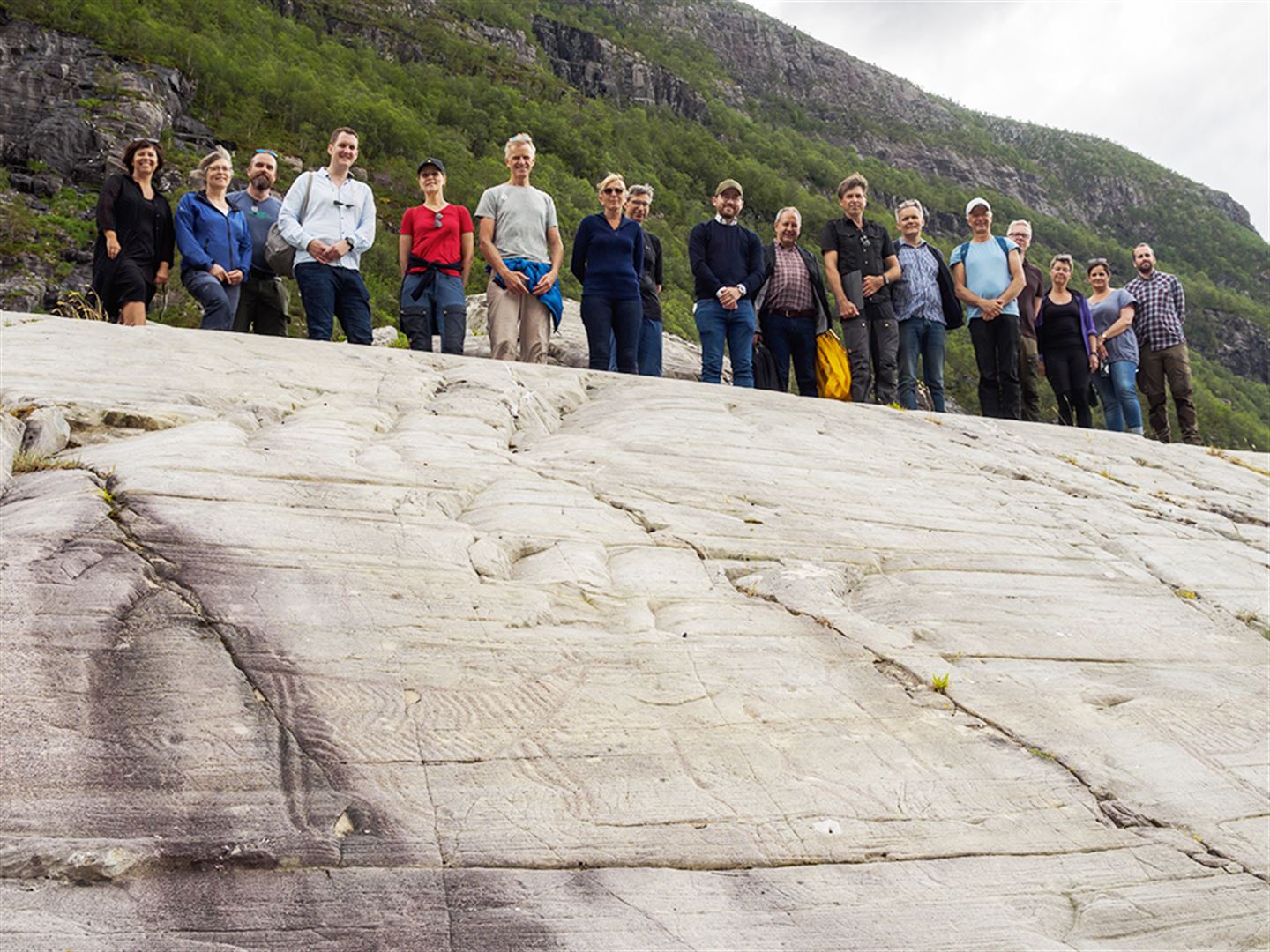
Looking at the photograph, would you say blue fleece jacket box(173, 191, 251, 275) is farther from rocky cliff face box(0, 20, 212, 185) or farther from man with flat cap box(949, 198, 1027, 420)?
rocky cliff face box(0, 20, 212, 185)

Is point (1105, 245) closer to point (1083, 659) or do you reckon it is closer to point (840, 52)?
point (840, 52)

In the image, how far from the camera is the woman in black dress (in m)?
7.46

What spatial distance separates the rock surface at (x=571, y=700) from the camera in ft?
8.27

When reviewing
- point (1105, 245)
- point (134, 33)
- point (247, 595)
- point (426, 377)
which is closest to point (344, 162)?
point (426, 377)

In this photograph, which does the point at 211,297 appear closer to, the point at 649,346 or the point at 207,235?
the point at 207,235

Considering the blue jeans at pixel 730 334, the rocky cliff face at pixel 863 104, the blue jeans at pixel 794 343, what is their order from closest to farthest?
the blue jeans at pixel 730 334 < the blue jeans at pixel 794 343 < the rocky cliff face at pixel 863 104

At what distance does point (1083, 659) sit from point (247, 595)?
11.1 feet

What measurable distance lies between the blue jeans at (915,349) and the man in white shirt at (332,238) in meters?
4.72

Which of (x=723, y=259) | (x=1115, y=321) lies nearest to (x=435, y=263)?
(x=723, y=259)

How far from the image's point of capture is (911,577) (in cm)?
483

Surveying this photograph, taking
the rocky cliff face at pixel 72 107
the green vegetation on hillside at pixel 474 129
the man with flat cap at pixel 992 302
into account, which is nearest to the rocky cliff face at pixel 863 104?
the green vegetation on hillside at pixel 474 129

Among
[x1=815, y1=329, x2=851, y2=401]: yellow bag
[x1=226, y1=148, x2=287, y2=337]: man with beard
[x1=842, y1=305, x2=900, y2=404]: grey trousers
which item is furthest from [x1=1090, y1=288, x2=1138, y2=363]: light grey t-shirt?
[x1=226, y1=148, x2=287, y2=337]: man with beard

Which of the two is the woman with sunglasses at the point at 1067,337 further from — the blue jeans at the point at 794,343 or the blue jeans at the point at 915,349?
the blue jeans at the point at 794,343

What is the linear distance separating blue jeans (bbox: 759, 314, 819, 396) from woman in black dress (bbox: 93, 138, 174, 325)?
5.01m
